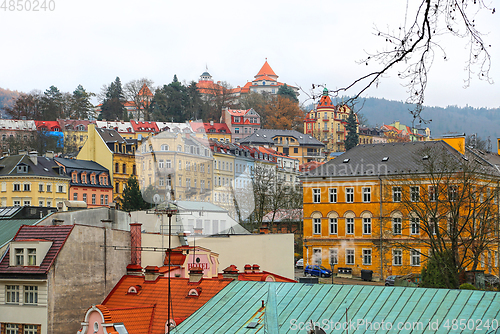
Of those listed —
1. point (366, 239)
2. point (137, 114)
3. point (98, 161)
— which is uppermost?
point (137, 114)

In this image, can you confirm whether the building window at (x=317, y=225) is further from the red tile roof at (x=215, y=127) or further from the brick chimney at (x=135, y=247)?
the red tile roof at (x=215, y=127)

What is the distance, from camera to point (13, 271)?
71.1ft

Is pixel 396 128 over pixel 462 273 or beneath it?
over

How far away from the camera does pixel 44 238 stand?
73.0 ft

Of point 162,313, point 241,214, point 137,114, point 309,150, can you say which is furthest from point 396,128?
point 162,313

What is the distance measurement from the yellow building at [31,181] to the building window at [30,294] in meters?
49.3

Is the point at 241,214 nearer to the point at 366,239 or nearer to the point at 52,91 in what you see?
the point at 366,239

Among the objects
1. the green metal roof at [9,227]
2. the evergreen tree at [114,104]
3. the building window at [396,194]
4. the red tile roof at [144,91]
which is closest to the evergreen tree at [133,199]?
the building window at [396,194]

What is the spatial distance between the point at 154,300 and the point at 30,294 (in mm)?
4297

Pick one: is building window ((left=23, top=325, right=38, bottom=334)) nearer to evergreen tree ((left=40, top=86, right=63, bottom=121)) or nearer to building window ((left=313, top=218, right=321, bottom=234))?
building window ((left=313, top=218, right=321, bottom=234))

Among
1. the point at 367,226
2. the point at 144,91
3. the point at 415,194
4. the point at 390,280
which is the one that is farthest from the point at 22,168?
the point at 144,91

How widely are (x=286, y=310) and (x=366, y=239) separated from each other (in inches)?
1284

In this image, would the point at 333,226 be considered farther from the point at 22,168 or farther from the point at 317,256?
the point at 22,168

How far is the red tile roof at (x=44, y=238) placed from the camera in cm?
2134
